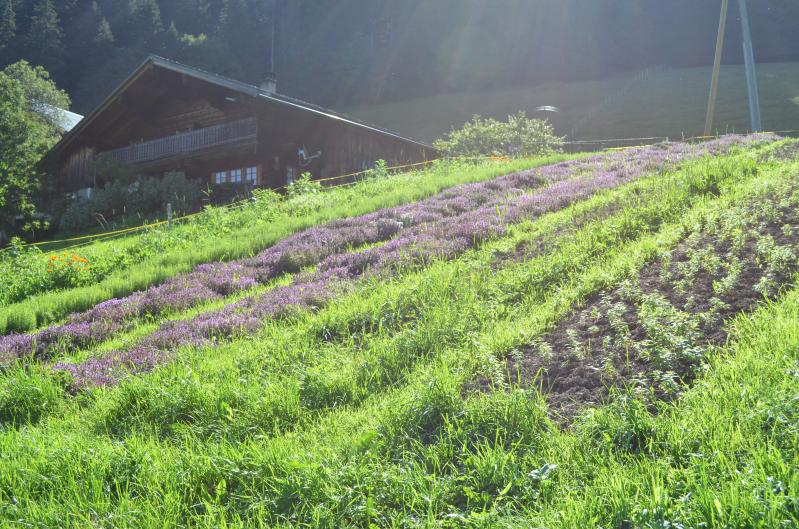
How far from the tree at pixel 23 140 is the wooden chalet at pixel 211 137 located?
6.10ft

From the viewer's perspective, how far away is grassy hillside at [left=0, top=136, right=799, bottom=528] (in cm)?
407

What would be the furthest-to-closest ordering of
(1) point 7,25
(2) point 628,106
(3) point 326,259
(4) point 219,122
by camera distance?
(1) point 7,25
(2) point 628,106
(4) point 219,122
(3) point 326,259

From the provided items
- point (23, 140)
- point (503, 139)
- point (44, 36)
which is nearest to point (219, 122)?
point (23, 140)

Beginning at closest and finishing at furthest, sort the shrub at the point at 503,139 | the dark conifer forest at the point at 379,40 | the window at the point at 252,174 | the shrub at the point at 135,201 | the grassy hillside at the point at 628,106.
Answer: the shrub at the point at 135,201 < the window at the point at 252,174 < the shrub at the point at 503,139 < the grassy hillside at the point at 628,106 < the dark conifer forest at the point at 379,40

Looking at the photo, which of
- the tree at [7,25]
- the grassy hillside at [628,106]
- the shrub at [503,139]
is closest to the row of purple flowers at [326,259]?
the shrub at [503,139]

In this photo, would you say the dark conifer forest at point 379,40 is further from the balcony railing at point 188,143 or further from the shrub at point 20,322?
the shrub at point 20,322

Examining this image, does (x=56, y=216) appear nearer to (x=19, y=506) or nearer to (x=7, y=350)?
(x=7, y=350)

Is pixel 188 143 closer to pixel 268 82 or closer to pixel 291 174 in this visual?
pixel 291 174

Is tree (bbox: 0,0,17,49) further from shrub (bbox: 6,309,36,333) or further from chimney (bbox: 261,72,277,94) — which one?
shrub (bbox: 6,309,36,333)

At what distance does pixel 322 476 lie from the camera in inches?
176

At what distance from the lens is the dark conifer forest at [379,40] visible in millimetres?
78125

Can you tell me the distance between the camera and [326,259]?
11469mm

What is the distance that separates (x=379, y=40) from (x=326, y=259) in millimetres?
84148

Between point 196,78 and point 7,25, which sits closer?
point 196,78
